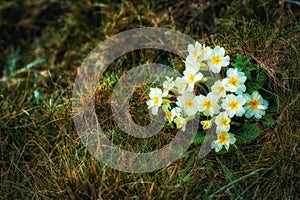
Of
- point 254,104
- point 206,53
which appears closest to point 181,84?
point 206,53

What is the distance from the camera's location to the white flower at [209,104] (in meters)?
1.82

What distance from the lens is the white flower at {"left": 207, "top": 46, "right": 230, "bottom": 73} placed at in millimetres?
1864

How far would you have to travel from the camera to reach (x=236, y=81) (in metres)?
1.82

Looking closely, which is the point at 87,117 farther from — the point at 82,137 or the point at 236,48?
the point at 236,48

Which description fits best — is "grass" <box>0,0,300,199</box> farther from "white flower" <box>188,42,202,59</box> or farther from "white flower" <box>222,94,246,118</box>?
"white flower" <box>188,42,202,59</box>

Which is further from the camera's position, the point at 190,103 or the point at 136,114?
the point at 136,114

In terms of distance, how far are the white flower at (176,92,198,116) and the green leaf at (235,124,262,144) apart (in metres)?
0.20

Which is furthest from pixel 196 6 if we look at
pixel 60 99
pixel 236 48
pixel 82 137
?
pixel 82 137

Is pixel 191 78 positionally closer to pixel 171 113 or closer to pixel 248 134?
pixel 171 113

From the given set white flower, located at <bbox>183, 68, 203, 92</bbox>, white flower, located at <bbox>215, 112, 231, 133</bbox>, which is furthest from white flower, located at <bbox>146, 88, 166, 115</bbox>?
white flower, located at <bbox>215, 112, 231, 133</bbox>

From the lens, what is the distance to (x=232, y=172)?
185 cm

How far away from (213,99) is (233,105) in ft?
0.23

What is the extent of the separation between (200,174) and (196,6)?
1.11 metres

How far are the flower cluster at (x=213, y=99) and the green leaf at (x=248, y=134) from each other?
5 cm
